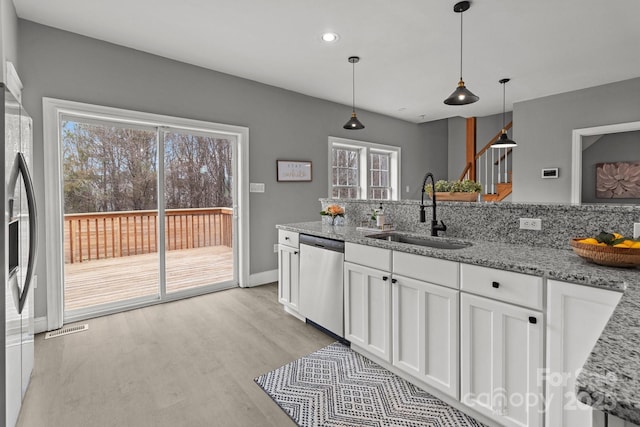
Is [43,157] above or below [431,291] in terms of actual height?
above

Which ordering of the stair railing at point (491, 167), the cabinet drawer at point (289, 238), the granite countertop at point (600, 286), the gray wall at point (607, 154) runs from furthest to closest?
1. the stair railing at point (491, 167)
2. the gray wall at point (607, 154)
3. the cabinet drawer at point (289, 238)
4. the granite countertop at point (600, 286)

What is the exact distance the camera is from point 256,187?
172 inches

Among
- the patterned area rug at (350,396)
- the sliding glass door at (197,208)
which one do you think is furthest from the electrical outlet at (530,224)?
the sliding glass door at (197,208)

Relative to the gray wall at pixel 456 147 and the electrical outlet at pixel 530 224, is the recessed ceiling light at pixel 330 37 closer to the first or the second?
the electrical outlet at pixel 530 224

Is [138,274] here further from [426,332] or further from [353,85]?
[353,85]

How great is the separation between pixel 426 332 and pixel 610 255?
959 mm

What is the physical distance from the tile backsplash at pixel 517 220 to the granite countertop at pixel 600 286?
0.08 metres

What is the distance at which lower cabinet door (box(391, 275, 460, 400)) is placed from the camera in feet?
5.91

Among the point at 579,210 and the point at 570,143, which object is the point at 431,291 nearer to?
the point at 579,210

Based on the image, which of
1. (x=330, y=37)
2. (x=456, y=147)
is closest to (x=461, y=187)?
(x=330, y=37)

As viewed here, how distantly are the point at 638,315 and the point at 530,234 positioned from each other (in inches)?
47.5

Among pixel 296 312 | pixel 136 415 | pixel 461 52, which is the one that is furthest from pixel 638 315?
pixel 461 52

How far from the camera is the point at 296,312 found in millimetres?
3211

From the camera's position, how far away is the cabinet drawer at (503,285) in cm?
147
